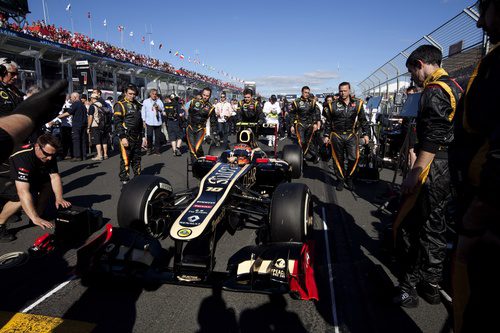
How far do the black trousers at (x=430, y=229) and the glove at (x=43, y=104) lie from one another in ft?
8.42

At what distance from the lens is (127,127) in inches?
231

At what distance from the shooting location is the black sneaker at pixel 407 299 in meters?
2.68

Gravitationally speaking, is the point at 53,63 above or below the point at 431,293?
above

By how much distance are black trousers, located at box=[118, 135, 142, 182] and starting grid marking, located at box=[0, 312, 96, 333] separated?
3534 millimetres

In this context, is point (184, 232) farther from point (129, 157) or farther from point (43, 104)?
point (129, 157)

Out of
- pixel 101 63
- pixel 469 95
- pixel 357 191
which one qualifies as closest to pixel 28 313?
pixel 469 95

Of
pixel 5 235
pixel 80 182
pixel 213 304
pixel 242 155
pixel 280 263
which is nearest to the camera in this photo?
→ pixel 280 263

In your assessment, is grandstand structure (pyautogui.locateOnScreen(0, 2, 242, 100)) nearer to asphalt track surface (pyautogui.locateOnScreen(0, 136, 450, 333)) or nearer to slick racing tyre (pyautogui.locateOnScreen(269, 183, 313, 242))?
asphalt track surface (pyautogui.locateOnScreen(0, 136, 450, 333))

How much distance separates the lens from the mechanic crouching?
3871 mm

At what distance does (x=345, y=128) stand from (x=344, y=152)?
0.48 meters

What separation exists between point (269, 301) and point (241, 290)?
1.23 ft

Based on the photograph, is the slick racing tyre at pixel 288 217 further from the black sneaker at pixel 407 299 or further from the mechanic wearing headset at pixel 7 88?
the mechanic wearing headset at pixel 7 88

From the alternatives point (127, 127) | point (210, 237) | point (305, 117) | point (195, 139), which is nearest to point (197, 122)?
point (195, 139)

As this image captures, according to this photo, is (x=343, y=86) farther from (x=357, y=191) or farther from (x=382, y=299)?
(x=382, y=299)
